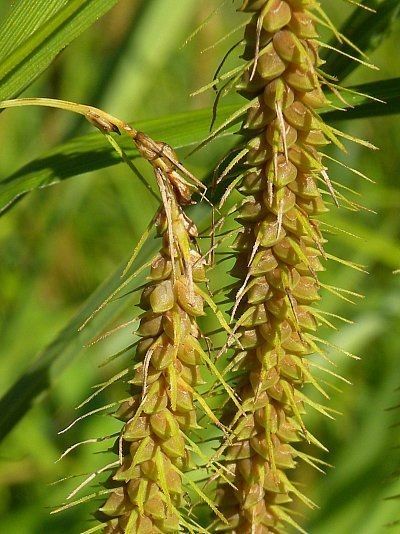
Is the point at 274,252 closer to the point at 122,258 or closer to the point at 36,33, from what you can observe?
the point at 36,33

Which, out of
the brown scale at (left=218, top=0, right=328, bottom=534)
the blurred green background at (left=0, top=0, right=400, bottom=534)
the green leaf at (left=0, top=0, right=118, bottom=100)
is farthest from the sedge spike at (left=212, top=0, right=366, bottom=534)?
the blurred green background at (left=0, top=0, right=400, bottom=534)

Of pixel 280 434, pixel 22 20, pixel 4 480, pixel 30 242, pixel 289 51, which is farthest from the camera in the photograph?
pixel 30 242

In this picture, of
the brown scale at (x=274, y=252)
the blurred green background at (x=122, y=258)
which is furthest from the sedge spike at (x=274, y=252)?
the blurred green background at (x=122, y=258)

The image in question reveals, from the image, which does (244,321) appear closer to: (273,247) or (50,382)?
(273,247)

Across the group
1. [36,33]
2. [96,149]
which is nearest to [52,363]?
[96,149]

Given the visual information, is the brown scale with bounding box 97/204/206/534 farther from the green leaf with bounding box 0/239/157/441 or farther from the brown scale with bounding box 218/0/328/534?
the green leaf with bounding box 0/239/157/441

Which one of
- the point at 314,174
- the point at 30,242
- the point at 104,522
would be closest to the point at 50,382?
the point at 104,522
